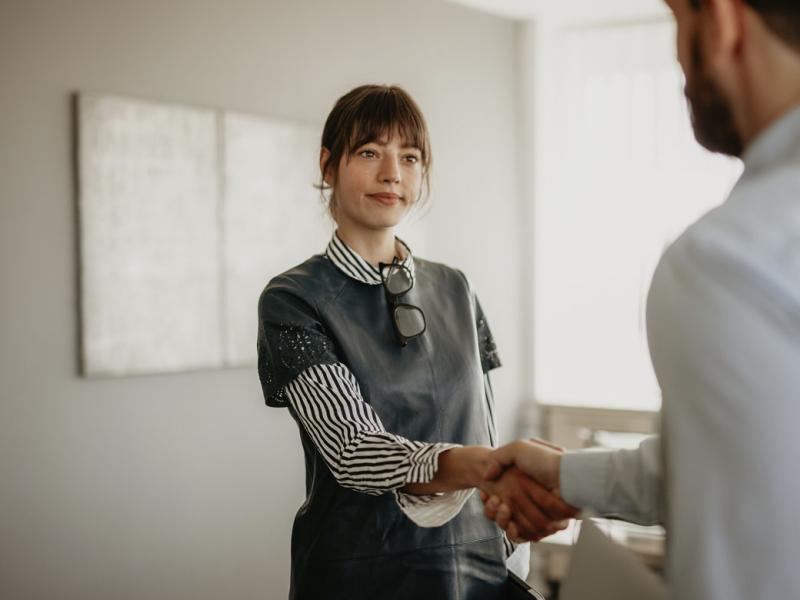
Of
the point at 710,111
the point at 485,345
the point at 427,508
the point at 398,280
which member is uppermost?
the point at 710,111

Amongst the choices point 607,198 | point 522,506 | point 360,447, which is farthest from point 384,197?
point 607,198

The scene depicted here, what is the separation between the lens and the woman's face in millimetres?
1620

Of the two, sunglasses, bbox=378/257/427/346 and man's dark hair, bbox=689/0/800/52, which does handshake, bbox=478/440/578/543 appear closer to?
sunglasses, bbox=378/257/427/346

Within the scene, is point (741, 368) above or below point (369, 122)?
below

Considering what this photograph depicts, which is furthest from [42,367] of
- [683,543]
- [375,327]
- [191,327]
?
[683,543]

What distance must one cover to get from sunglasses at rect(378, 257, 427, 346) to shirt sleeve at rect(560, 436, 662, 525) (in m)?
0.47

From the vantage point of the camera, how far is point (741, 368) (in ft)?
1.96

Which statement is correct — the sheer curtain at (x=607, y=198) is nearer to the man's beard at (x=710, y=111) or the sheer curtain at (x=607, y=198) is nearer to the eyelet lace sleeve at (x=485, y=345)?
the eyelet lace sleeve at (x=485, y=345)

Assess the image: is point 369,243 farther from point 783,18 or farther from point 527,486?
point 783,18

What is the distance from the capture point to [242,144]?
345 centimetres

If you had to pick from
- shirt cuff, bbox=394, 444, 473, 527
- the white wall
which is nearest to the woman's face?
shirt cuff, bbox=394, 444, 473, 527

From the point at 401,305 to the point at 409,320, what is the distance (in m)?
0.03

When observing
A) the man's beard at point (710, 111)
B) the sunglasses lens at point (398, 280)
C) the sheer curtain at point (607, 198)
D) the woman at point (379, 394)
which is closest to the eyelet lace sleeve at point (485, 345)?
the woman at point (379, 394)

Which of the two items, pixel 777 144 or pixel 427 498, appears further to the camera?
pixel 427 498
